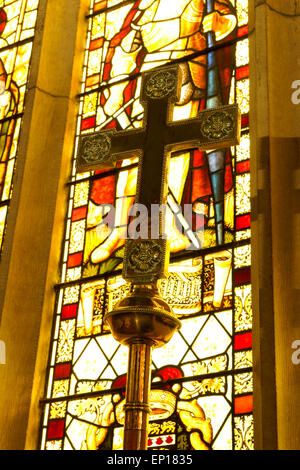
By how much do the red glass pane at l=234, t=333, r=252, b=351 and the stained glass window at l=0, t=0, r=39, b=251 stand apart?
1.95m

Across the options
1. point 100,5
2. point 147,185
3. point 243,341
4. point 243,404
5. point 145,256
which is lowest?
point 243,404

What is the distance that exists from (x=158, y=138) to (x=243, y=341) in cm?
115

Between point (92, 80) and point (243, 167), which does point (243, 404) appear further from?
point (92, 80)

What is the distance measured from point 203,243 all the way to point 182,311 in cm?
39

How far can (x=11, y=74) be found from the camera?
6445 mm

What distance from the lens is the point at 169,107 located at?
12.4ft

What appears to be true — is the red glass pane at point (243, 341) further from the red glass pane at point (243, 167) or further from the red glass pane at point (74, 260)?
the red glass pane at point (74, 260)

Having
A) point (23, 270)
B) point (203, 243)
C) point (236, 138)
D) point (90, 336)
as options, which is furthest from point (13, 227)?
point (236, 138)

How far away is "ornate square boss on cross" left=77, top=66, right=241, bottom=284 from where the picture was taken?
3559mm

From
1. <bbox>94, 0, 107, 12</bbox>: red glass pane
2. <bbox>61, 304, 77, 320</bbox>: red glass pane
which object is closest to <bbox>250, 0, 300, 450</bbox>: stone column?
<bbox>61, 304, 77, 320</bbox>: red glass pane

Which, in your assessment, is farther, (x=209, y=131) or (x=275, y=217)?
(x=275, y=217)

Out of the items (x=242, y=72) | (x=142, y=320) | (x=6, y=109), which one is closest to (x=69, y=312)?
(x=242, y=72)

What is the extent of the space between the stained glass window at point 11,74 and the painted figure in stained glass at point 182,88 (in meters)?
0.68

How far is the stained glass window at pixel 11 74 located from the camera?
6023 millimetres
